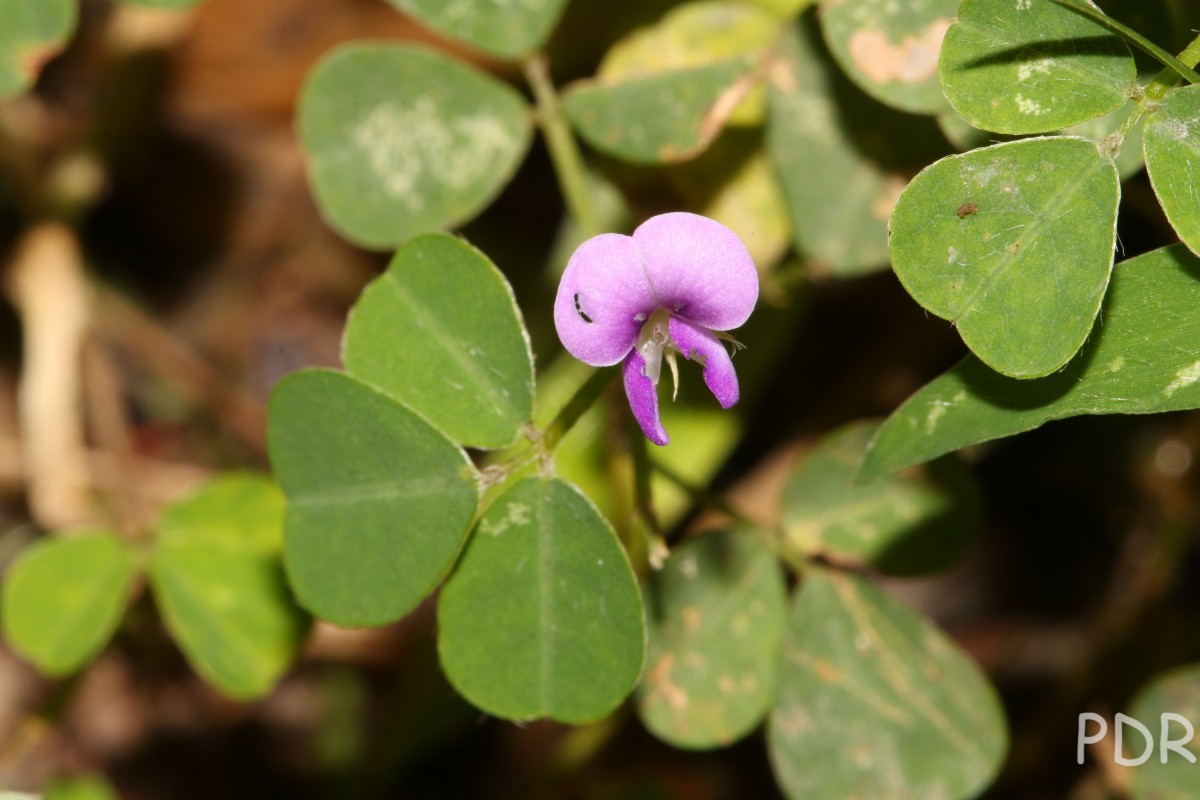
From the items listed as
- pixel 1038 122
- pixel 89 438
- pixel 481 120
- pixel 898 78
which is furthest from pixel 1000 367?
pixel 89 438

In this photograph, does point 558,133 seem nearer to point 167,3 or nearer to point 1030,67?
point 167,3

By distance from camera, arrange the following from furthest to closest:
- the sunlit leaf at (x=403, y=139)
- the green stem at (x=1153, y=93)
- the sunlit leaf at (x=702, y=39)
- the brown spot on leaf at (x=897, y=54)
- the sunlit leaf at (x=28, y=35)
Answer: the sunlit leaf at (x=702, y=39) < the sunlit leaf at (x=403, y=139) < the sunlit leaf at (x=28, y=35) < the brown spot on leaf at (x=897, y=54) < the green stem at (x=1153, y=93)

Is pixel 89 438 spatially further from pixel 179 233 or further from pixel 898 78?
pixel 898 78

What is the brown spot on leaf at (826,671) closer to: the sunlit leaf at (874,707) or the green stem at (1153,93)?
the sunlit leaf at (874,707)

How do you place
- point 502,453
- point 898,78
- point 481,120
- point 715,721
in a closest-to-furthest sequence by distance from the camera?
point 898,78 < point 715,721 < point 481,120 < point 502,453

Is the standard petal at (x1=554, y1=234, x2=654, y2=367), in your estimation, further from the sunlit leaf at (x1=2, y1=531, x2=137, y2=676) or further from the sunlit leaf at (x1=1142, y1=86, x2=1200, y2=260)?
the sunlit leaf at (x1=2, y1=531, x2=137, y2=676)

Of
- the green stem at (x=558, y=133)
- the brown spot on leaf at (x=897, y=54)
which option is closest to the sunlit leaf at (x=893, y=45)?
the brown spot on leaf at (x=897, y=54)
